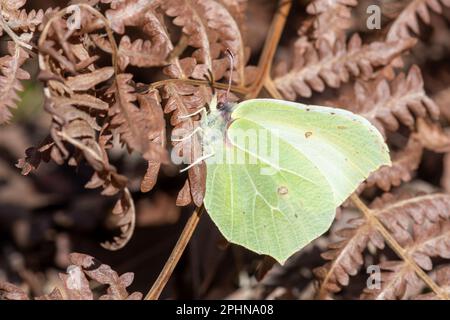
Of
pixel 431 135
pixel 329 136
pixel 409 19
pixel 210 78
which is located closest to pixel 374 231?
pixel 329 136

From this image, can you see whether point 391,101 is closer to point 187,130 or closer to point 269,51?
point 269,51

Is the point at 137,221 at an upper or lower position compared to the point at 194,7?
lower

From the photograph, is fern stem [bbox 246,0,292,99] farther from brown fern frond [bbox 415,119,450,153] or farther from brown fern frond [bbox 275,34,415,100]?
brown fern frond [bbox 415,119,450,153]

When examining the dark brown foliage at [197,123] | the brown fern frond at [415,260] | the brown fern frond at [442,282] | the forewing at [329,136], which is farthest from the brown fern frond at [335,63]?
the brown fern frond at [442,282]

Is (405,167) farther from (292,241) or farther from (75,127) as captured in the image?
(75,127)

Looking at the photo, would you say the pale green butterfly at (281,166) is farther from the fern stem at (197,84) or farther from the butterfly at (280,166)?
the fern stem at (197,84)

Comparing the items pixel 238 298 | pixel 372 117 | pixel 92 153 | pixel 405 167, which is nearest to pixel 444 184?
pixel 405 167
